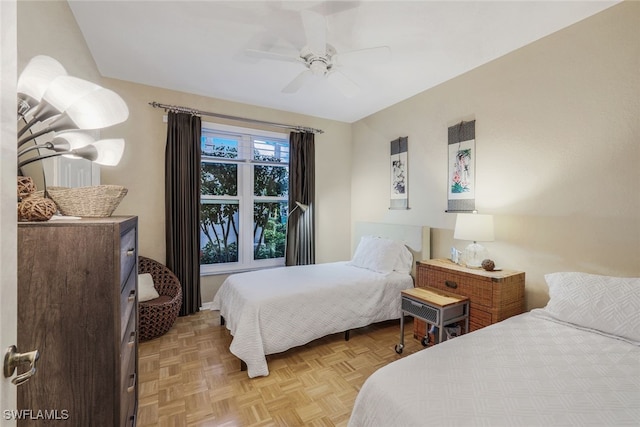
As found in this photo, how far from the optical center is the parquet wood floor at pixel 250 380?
70.1 inches

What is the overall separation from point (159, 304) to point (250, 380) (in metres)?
1.27

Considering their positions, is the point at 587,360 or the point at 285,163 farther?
the point at 285,163

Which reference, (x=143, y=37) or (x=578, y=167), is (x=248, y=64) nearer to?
(x=143, y=37)

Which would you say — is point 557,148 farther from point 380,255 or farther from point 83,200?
point 83,200

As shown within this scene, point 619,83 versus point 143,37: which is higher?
point 143,37

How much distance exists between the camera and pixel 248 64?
267cm

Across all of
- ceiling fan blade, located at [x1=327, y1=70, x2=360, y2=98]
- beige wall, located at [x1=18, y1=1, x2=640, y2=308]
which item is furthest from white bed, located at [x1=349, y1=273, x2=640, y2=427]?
ceiling fan blade, located at [x1=327, y1=70, x2=360, y2=98]

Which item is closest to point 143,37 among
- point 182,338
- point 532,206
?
point 182,338

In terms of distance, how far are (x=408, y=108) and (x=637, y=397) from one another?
3.10 metres

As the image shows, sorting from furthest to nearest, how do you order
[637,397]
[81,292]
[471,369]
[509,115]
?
[509,115] < [471,369] < [637,397] < [81,292]

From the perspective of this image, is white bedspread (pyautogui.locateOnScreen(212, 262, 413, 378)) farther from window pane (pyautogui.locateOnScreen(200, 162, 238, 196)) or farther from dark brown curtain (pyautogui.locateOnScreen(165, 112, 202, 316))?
window pane (pyautogui.locateOnScreen(200, 162, 238, 196))

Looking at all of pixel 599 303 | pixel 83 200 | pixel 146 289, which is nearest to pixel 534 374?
pixel 599 303

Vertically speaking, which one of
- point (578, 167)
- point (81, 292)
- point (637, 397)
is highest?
point (578, 167)

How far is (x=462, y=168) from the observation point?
2.83 m
